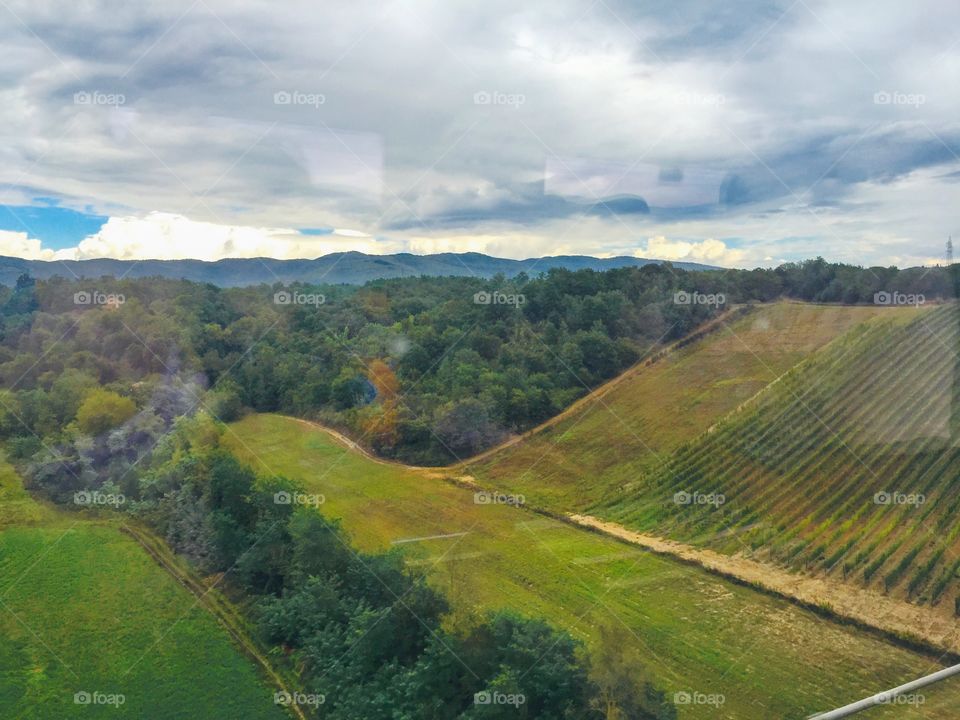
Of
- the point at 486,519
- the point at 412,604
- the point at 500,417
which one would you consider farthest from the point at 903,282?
the point at 412,604

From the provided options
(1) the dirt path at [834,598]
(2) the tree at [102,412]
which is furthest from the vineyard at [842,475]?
(2) the tree at [102,412]

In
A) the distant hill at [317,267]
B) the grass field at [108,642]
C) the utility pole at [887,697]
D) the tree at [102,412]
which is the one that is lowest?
the grass field at [108,642]

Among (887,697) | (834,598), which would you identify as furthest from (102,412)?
(887,697)

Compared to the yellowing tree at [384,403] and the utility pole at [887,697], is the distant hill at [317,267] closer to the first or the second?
the yellowing tree at [384,403]

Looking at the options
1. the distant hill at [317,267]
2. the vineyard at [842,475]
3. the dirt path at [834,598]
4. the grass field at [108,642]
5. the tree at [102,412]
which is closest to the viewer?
the grass field at [108,642]

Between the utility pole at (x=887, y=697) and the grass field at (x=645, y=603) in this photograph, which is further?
the grass field at (x=645, y=603)

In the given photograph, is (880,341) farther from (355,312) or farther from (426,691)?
(355,312)
